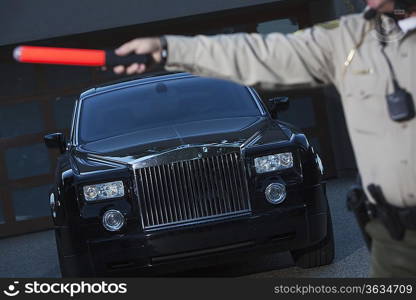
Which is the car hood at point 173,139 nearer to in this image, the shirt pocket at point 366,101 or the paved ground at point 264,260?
the paved ground at point 264,260

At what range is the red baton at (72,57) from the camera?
2.48 m

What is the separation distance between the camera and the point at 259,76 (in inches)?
117

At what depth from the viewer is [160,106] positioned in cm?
759

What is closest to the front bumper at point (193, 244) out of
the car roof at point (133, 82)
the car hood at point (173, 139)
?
the car hood at point (173, 139)

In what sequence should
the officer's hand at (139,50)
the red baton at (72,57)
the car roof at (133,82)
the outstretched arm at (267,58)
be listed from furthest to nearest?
1. the car roof at (133,82)
2. the outstretched arm at (267,58)
3. the officer's hand at (139,50)
4. the red baton at (72,57)

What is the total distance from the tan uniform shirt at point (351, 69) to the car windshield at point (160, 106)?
4.21 metres

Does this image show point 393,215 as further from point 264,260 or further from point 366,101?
point 264,260

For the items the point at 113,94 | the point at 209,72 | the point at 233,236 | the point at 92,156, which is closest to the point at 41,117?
the point at 113,94

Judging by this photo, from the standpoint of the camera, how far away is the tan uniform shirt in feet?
9.25

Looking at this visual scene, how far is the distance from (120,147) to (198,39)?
12.6ft

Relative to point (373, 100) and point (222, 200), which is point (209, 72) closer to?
point (373, 100)

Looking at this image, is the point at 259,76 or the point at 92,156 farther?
the point at 92,156

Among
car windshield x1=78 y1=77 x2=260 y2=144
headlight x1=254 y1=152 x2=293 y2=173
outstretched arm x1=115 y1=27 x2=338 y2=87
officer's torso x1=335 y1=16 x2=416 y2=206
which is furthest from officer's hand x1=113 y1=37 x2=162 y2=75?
car windshield x1=78 y1=77 x2=260 y2=144

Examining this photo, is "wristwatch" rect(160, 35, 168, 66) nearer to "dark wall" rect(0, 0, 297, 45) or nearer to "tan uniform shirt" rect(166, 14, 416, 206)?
"tan uniform shirt" rect(166, 14, 416, 206)
